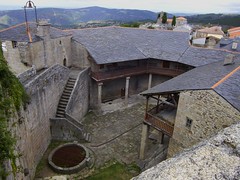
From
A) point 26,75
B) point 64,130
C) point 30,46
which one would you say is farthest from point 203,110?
point 30,46

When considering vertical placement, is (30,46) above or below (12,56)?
above

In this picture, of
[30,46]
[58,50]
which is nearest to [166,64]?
[58,50]

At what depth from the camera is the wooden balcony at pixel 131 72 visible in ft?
71.4

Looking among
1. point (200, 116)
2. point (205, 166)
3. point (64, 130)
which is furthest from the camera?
→ point (64, 130)

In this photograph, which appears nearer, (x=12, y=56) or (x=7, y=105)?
(x=7, y=105)

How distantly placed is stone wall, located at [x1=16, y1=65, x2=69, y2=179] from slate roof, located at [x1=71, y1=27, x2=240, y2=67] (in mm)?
5435

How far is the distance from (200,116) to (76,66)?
15837 millimetres

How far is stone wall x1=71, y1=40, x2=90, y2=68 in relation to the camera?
2264 centimetres

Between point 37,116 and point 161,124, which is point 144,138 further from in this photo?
point 37,116

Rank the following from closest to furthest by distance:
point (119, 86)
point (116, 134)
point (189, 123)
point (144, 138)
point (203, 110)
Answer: point (203, 110) → point (189, 123) → point (144, 138) → point (116, 134) → point (119, 86)

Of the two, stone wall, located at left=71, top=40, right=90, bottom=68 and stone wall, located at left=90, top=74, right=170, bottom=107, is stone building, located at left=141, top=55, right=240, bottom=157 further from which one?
stone wall, located at left=71, top=40, right=90, bottom=68

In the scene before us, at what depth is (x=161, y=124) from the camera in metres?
13.4

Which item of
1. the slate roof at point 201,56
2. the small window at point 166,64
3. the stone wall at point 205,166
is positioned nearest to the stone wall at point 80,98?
the small window at point 166,64

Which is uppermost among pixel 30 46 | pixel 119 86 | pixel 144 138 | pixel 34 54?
pixel 30 46
